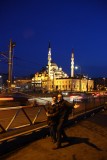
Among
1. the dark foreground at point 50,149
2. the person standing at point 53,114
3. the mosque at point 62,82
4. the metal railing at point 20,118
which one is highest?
the mosque at point 62,82

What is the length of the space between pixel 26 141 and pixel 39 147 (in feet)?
2.85

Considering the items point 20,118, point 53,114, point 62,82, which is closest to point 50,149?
point 53,114

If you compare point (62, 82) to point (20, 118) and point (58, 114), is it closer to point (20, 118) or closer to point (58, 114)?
point (20, 118)

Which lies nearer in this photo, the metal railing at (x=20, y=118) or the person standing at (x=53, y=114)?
the person standing at (x=53, y=114)

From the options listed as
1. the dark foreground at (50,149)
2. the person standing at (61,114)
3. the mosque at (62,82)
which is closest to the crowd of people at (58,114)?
the person standing at (61,114)

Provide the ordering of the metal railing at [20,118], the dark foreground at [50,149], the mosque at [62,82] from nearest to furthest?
the dark foreground at [50,149] → the metal railing at [20,118] → the mosque at [62,82]

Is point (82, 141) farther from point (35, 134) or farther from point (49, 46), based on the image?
point (49, 46)

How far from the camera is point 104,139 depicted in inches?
481

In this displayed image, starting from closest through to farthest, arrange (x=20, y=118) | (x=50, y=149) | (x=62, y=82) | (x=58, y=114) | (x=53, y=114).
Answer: (x=50, y=149) → (x=53, y=114) → (x=58, y=114) → (x=20, y=118) → (x=62, y=82)

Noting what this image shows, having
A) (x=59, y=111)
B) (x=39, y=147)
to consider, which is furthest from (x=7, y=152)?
(x=59, y=111)

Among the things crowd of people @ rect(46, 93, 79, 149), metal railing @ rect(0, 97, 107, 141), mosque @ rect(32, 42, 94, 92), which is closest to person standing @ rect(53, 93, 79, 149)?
crowd of people @ rect(46, 93, 79, 149)

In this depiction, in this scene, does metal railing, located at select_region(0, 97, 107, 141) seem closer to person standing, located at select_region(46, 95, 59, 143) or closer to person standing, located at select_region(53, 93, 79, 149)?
person standing, located at select_region(46, 95, 59, 143)

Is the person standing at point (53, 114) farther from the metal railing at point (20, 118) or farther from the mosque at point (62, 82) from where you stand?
the mosque at point (62, 82)

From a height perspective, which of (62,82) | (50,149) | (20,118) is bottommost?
(50,149)
